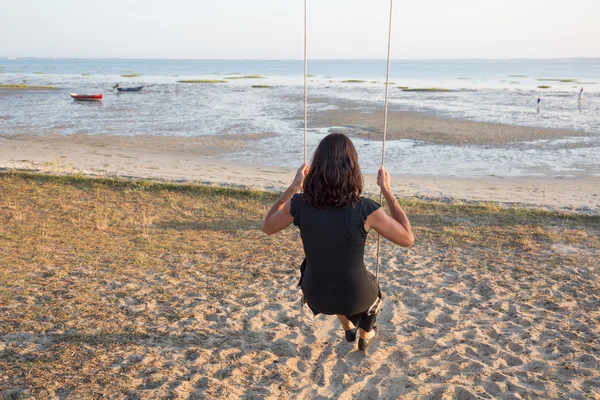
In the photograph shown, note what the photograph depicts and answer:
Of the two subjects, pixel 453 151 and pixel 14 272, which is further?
pixel 453 151

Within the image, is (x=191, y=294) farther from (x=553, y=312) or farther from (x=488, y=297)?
(x=553, y=312)

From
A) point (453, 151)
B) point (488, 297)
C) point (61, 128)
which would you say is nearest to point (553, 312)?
point (488, 297)

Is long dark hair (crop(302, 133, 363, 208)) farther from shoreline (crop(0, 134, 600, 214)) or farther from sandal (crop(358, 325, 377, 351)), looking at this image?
shoreline (crop(0, 134, 600, 214))

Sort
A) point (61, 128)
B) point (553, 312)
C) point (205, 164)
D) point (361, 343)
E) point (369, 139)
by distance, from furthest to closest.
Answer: point (61, 128)
point (369, 139)
point (205, 164)
point (553, 312)
point (361, 343)

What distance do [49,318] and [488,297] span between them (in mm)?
4285

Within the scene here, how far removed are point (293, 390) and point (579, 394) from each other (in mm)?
2043

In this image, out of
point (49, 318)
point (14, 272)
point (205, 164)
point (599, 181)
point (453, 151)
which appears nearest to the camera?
point (49, 318)

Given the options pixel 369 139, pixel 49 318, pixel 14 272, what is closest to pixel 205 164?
pixel 369 139

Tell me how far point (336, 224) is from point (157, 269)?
3.45 m

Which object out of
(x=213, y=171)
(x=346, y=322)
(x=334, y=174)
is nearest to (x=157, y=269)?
(x=346, y=322)

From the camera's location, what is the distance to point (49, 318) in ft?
16.0

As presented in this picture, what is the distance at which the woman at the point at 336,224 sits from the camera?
337cm

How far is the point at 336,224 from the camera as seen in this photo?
3490mm

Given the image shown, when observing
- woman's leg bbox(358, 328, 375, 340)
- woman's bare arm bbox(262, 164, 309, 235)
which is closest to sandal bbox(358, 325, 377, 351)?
woman's leg bbox(358, 328, 375, 340)
